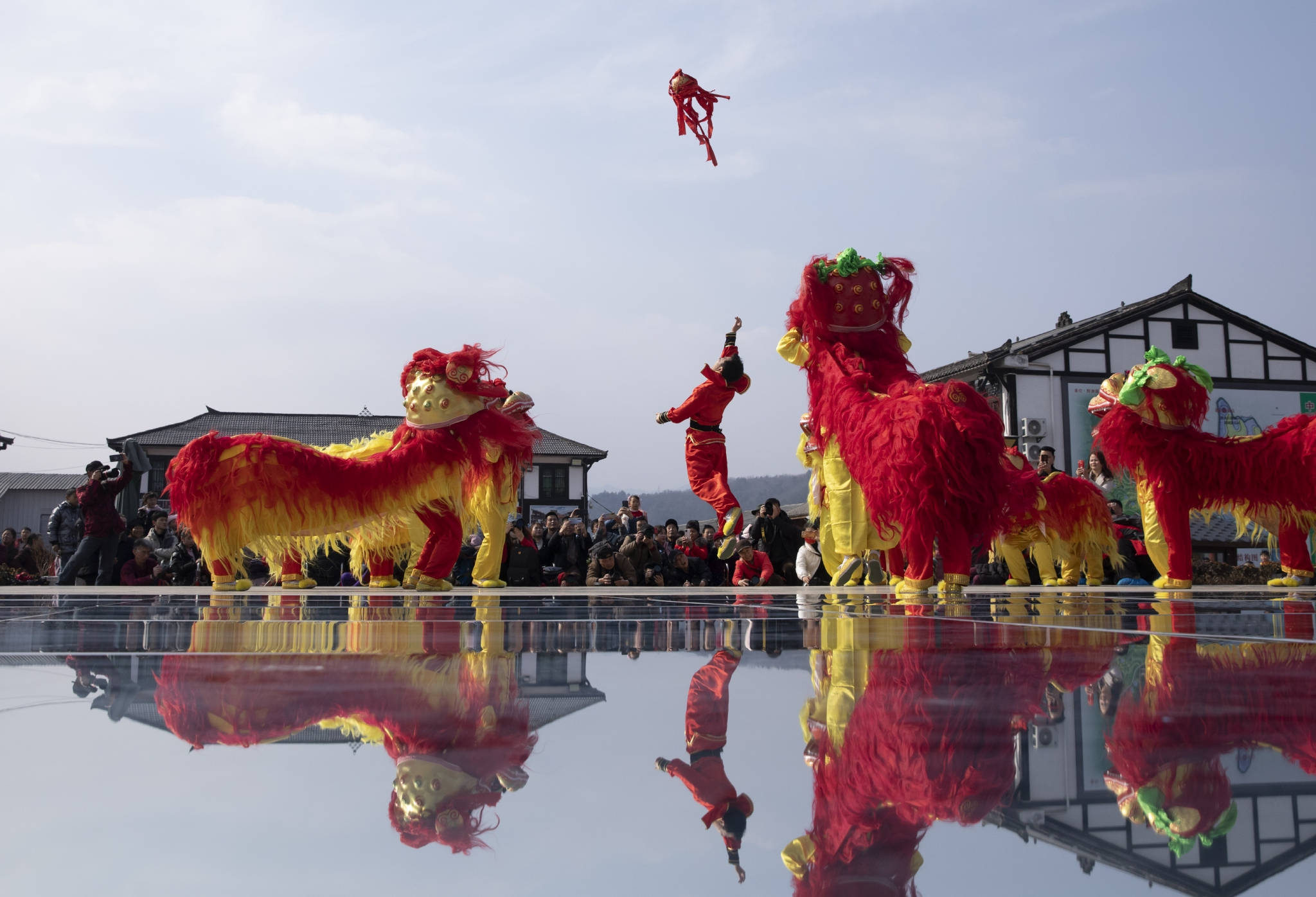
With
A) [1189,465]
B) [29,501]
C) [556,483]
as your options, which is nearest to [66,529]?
[1189,465]

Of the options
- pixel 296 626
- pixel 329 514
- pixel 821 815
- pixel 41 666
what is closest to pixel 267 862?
pixel 821 815

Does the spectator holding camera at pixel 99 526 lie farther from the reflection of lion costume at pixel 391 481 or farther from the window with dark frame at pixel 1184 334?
the window with dark frame at pixel 1184 334

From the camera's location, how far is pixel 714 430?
→ 343 inches

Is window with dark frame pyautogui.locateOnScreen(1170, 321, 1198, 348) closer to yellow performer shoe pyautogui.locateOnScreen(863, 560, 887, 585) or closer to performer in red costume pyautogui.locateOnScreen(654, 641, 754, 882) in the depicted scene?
yellow performer shoe pyautogui.locateOnScreen(863, 560, 887, 585)

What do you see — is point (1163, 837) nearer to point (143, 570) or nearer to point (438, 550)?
point (438, 550)

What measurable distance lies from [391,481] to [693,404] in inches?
118

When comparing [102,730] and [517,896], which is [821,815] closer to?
[517,896]

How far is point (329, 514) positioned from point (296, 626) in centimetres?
352

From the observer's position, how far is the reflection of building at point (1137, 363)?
2134 cm

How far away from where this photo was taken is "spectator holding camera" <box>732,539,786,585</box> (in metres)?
9.13

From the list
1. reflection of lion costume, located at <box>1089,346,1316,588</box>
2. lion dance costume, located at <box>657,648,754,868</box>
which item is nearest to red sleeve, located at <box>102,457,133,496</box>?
reflection of lion costume, located at <box>1089,346,1316,588</box>

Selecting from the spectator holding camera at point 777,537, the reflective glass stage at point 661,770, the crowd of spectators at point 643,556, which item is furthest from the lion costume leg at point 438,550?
the reflective glass stage at point 661,770

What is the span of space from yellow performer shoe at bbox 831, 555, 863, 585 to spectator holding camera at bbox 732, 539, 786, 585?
6.73ft

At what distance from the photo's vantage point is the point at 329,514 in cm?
629
